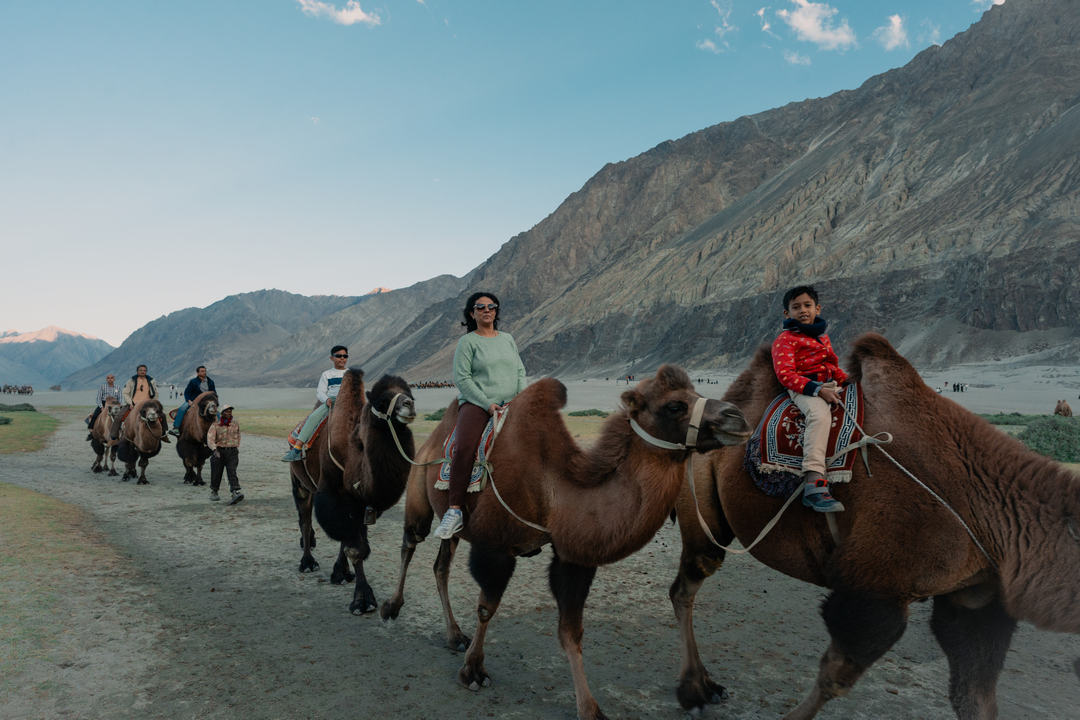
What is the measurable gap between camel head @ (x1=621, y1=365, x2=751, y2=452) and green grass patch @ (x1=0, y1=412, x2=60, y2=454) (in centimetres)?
2178

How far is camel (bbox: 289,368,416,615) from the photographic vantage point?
5961 millimetres

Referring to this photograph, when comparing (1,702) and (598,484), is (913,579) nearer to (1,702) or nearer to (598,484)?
(598,484)

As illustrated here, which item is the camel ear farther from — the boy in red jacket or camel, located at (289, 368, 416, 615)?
camel, located at (289, 368, 416, 615)

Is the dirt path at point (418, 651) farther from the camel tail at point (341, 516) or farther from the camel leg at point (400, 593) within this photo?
the camel tail at point (341, 516)

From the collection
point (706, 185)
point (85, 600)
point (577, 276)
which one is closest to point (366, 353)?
point (577, 276)

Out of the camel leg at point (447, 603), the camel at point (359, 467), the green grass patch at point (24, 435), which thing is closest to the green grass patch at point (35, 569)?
the camel at point (359, 467)

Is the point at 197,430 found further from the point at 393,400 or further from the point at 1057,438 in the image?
the point at 1057,438

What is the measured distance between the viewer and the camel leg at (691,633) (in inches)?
170

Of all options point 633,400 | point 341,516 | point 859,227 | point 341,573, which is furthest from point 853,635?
point 859,227

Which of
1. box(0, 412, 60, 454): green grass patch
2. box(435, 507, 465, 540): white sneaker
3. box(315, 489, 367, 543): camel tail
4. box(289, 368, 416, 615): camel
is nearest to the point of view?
box(435, 507, 465, 540): white sneaker

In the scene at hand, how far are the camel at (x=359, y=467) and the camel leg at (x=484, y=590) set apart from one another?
1550 mm

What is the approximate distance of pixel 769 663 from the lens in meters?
4.98

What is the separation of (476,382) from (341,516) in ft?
7.52

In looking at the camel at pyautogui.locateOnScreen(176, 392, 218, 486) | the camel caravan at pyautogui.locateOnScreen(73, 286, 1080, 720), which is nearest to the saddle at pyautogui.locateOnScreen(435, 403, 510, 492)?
the camel caravan at pyautogui.locateOnScreen(73, 286, 1080, 720)
